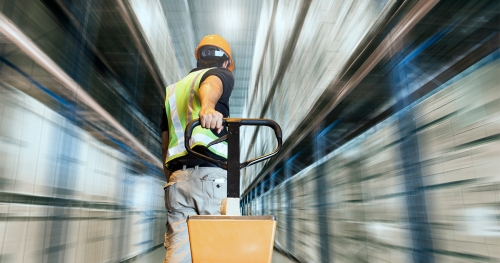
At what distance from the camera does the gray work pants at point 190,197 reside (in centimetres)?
172

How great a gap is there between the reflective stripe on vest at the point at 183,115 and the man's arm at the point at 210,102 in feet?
0.45

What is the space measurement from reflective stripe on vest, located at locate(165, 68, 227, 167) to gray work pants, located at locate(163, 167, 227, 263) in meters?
0.11

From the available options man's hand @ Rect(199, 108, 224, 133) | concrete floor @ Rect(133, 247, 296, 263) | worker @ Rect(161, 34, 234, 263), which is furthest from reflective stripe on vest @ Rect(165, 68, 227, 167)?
concrete floor @ Rect(133, 247, 296, 263)

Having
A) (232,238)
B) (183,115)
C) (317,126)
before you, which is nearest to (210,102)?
(183,115)

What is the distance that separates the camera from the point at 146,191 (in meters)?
4.38

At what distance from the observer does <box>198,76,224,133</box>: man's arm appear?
1.34 metres

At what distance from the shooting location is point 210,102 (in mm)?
1555

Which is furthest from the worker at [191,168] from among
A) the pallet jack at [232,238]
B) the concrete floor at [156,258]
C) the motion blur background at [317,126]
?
the concrete floor at [156,258]

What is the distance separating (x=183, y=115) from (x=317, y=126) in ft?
3.25

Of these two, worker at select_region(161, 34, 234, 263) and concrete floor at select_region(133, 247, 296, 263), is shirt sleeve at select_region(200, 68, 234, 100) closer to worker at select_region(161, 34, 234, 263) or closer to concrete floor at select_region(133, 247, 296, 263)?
worker at select_region(161, 34, 234, 263)

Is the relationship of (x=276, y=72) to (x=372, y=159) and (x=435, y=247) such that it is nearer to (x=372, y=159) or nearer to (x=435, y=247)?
(x=372, y=159)

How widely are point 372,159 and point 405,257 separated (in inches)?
20.5

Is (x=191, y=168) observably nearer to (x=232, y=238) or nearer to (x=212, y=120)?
(x=212, y=120)

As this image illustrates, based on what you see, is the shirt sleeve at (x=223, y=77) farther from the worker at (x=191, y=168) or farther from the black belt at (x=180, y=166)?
the black belt at (x=180, y=166)
